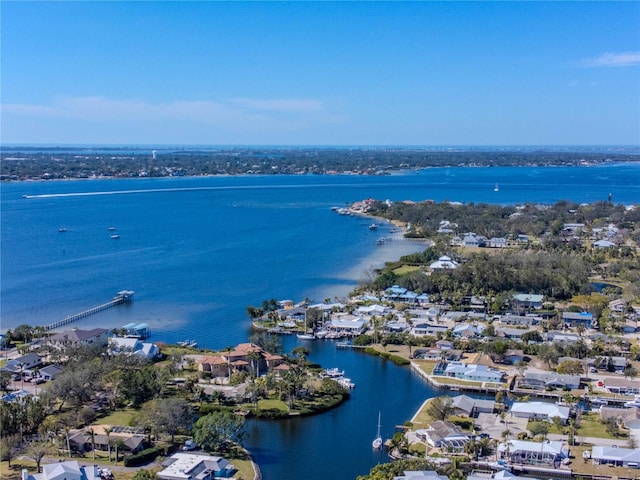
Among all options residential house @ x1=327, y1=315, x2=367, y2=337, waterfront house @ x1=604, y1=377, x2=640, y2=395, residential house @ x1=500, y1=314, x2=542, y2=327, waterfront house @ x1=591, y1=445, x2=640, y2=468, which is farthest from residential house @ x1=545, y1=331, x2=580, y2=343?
waterfront house @ x1=591, y1=445, x2=640, y2=468

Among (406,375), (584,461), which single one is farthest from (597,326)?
(584,461)

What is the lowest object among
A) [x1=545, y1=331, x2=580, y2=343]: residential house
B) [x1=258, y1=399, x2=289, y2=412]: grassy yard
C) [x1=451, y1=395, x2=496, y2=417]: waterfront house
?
[x1=258, y1=399, x2=289, y2=412]: grassy yard

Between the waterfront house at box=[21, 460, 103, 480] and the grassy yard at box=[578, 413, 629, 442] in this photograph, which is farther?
the grassy yard at box=[578, 413, 629, 442]

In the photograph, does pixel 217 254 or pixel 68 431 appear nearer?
pixel 68 431

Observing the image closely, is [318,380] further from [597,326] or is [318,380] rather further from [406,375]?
[597,326]

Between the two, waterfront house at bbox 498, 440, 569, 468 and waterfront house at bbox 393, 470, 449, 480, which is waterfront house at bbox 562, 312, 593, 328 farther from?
waterfront house at bbox 393, 470, 449, 480

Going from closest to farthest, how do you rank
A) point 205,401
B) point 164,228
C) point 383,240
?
point 205,401, point 383,240, point 164,228

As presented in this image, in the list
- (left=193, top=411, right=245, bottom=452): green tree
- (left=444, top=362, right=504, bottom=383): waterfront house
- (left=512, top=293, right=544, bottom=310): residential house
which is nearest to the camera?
(left=193, top=411, right=245, bottom=452): green tree
